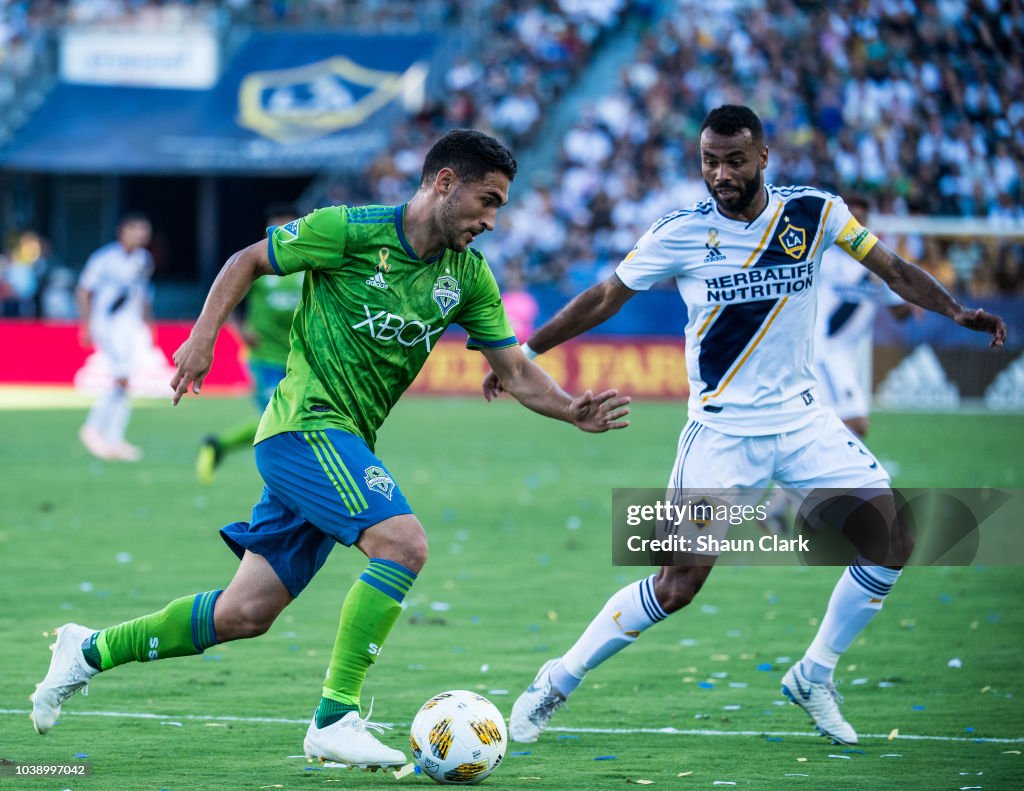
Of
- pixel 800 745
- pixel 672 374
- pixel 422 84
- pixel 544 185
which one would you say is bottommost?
pixel 800 745

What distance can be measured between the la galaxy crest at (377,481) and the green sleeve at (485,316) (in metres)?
0.66

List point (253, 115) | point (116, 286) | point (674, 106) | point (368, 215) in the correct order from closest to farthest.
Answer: point (368, 215) < point (116, 286) < point (674, 106) < point (253, 115)

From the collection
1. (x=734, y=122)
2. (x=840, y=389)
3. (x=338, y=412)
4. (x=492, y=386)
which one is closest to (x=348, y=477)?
(x=338, y=412)

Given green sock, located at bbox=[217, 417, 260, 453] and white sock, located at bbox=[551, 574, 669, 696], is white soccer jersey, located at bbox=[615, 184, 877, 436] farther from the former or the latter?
green sock, located at bbox=[217, 417, 260, 453]

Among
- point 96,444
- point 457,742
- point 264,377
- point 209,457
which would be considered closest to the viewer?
point 457,742

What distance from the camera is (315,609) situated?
8688 millimetres

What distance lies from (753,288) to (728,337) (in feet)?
0.71

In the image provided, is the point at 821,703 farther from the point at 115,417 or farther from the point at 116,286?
the point at 116,286

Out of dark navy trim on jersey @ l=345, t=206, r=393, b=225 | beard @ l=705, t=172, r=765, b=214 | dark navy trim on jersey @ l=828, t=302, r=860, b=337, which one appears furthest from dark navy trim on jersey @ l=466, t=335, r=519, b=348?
dark navy trim on jersey @ l=828, t=302, r=860, b=337

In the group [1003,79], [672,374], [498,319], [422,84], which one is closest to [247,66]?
[422,84]

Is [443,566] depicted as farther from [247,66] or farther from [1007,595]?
[247,66]

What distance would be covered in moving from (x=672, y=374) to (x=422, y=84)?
34.9 ft

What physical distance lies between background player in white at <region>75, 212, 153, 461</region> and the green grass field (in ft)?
7.75

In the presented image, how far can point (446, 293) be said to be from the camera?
5.47 metres
